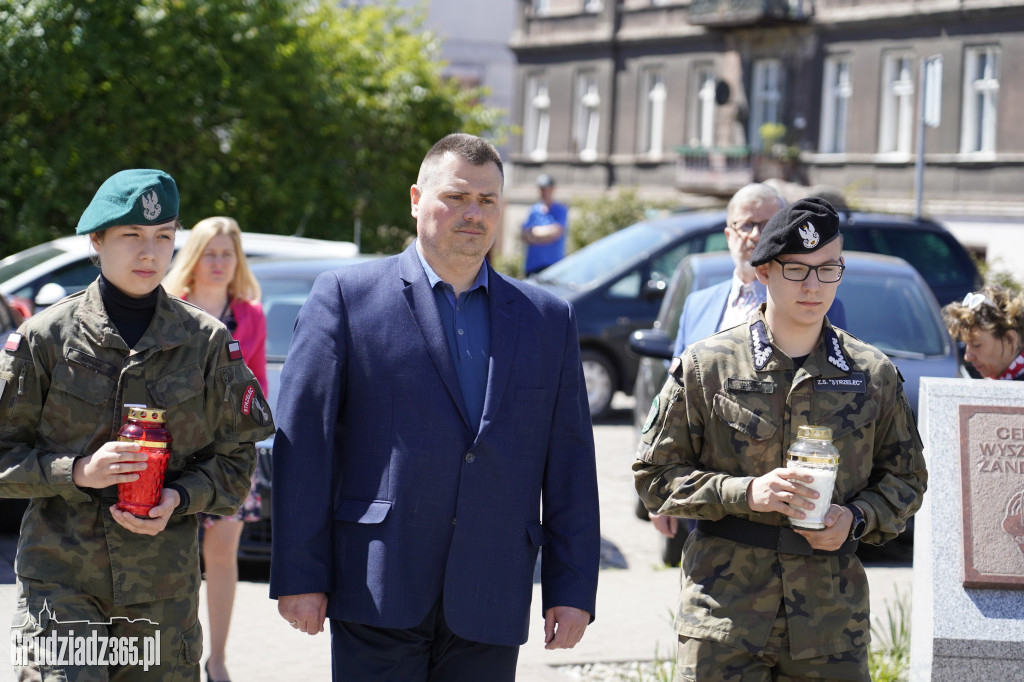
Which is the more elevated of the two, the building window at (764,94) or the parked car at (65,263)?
the building window at (764,94)

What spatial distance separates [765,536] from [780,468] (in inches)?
9.7

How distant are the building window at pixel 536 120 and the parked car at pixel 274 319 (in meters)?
30.9

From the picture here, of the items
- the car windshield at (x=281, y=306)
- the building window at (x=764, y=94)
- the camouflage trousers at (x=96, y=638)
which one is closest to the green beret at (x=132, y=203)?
the camouflage trousers at (x=96, y=638)

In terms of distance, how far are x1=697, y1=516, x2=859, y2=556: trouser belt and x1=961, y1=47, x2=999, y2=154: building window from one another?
89.4 ft

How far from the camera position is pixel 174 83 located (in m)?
17.5

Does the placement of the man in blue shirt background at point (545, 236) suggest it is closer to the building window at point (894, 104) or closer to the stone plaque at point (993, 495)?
the stone plaque at point (993, 495)

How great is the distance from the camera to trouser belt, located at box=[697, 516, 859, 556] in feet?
12.9

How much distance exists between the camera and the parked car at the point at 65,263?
A: 10.9 metres

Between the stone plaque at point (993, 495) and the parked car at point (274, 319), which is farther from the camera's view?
the parked car at point (274, 319)

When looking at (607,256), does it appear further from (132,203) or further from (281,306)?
(132,203)

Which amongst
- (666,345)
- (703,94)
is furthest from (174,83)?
(703,94)

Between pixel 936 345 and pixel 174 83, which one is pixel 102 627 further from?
pixel 174 83

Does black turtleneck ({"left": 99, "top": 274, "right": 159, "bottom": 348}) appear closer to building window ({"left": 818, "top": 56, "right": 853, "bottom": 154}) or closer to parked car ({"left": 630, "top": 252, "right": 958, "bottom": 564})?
parked car ({"left": 630, "top": 252, "right": 958, "bottom": 564})

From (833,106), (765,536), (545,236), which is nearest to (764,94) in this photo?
(833,106)
